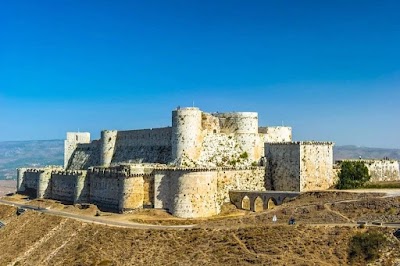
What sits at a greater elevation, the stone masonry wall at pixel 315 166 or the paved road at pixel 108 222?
the stone masonry wall at pixel 315 166

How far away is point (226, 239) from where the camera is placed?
166 ft

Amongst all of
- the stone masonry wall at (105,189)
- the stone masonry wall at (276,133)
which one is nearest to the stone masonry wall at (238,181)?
the stone masonry wall at (276,133)

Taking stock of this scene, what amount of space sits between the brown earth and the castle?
2.54m

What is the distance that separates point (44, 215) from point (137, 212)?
44.1 feet

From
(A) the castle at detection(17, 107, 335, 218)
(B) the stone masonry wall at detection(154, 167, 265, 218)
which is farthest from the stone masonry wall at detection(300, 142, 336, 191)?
(B) the stone masonry wall at detection(154, 167, 265, 218)

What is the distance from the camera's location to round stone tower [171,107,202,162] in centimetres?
7088

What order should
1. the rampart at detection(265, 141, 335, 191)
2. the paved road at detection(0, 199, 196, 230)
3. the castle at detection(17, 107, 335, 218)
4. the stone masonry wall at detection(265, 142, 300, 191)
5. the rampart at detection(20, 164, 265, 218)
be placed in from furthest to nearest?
the stone masonry wall at detection(265, 142, 300, 191) → the rampart at detection(265, 141, 335, 191) → the castle at detection(17, 107, 335, 218) → the rampart at detection(20, 164, 265, 218) → the paved road at detection(0, 199, 196, 230)

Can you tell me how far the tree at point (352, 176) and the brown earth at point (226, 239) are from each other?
725 centimetres

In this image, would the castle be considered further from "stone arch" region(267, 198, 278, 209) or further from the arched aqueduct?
"stone arch" region(267, 198, 278, 209)

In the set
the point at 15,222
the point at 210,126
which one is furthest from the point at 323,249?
the point at 15,222

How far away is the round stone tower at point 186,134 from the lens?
2790 inches

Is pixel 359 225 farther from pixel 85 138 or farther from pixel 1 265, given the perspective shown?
pixel 85 138

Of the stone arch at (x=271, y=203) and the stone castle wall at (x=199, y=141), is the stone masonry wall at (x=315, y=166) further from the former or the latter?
the stone castle wall at (x=199, y=141)

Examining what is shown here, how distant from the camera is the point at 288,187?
7000 centimetres
